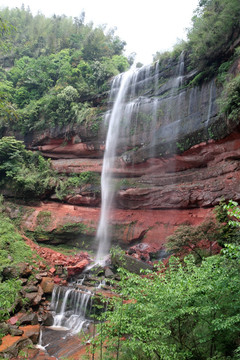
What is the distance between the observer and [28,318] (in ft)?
30.6

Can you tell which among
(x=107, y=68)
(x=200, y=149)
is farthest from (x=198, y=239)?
(x=107, y=68)

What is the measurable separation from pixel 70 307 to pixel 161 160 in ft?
32.4

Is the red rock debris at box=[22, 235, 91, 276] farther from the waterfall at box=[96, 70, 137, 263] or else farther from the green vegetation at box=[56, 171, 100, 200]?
the green vegetation at box=[56, 171, 100, 200]

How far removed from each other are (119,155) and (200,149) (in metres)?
6.39

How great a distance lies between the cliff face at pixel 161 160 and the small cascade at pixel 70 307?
5388 millimetres

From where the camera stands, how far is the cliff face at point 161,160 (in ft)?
41.3

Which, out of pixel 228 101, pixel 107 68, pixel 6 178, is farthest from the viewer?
pixel 107 68

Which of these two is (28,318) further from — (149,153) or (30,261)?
(149,153)

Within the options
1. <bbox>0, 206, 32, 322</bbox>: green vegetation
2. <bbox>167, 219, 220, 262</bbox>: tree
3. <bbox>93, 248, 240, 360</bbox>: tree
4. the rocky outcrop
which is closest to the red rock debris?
<bbox>0, 206, 32, 322</bbox>: green vegetation

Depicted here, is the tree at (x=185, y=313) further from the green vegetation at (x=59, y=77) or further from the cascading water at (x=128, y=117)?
the green vegetation at (x=59, y=77)

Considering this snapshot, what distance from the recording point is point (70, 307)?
1062cm

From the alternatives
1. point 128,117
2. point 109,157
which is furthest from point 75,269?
Answer: point 128,117

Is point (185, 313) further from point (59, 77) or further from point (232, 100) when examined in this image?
point (59, 77)

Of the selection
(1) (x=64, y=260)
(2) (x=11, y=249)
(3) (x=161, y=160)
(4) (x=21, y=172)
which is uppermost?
(3) (x=161, y=160)
